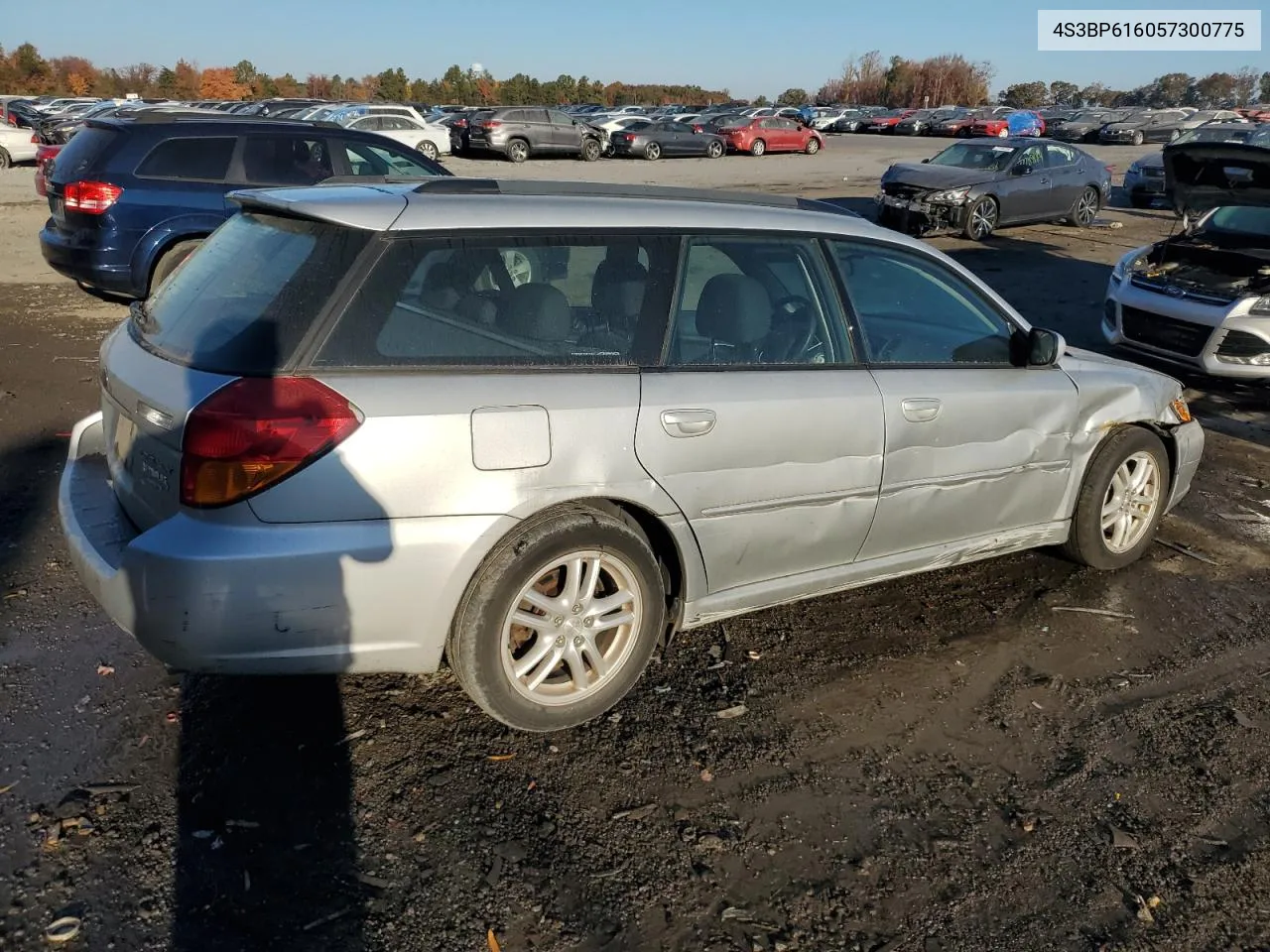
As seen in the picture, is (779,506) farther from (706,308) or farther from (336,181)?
(336,181)

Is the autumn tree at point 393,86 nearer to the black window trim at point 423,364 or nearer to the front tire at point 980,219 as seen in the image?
the front tire at point 980,219

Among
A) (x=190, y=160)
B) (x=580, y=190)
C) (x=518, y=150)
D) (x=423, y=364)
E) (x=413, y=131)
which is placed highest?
(x=413, y=131)

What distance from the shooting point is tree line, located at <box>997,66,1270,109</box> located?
3465 inches

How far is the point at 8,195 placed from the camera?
708 inches

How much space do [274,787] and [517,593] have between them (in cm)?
91

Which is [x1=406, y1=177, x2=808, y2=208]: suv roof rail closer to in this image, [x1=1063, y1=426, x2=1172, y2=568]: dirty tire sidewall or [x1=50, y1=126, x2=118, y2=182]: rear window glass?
[x1=1063, y1=426, x2=1172, y2=568]: dirty tire sidewall

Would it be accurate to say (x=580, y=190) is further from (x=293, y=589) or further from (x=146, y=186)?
(x=146, y=186)

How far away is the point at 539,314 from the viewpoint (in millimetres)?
3244

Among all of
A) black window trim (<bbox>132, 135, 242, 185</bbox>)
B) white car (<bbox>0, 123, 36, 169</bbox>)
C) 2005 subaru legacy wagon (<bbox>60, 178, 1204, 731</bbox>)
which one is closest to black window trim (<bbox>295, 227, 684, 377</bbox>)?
2005 subaru legacy wagon (<bbox>60, 178, 1204, 731</bbox>)

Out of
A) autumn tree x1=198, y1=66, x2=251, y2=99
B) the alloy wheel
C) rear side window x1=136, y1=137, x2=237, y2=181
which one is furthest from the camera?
autumn tree x1=198, y1=66, x2=251, y2=99

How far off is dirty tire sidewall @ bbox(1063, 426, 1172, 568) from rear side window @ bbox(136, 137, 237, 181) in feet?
24.8

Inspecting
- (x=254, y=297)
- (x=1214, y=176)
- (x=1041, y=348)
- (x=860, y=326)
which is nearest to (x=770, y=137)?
(x=1214, y=176)

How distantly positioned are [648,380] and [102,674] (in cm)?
218

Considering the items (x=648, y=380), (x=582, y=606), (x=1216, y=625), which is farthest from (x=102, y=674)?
(x=1216, y=625)
